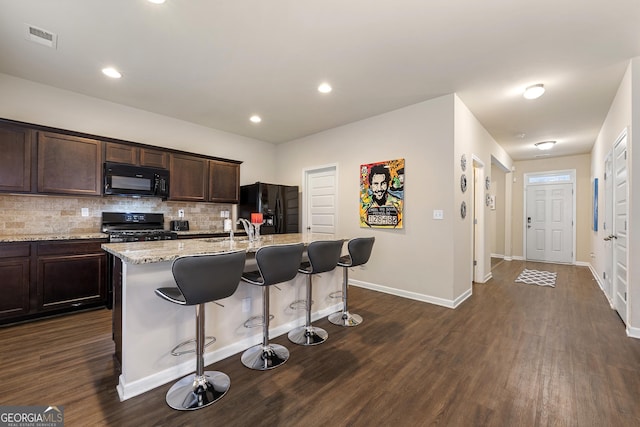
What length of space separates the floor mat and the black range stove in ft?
19.7

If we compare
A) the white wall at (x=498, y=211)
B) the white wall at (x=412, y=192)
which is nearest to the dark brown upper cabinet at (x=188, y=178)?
the white wall at (x=412, y=192)

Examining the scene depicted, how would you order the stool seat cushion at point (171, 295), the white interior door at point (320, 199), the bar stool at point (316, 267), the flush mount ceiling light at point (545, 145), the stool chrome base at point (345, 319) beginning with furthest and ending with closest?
the flush mount ceiling light at point (545, 145) → the white interior door at point (320, 199) → the stool chrome base at point (345, 319) → the bar stool at point (316, 267) → the stool seat cushion at point (171, 295)

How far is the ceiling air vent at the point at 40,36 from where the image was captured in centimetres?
235

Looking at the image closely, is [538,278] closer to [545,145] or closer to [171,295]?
[545,145]

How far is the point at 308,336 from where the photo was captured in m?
2.57

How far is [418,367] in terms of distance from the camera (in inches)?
85.7

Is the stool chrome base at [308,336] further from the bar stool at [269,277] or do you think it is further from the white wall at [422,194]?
the white wall at [422,194]

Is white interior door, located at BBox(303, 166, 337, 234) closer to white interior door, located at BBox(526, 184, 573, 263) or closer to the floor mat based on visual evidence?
the floor mat

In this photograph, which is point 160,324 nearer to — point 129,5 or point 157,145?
point 129,5

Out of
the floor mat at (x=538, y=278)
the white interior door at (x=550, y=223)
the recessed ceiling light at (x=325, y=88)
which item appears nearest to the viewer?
the recessed ceiling light at (x=325, y=88)

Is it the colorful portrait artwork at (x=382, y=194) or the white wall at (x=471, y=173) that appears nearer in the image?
the white wall at (x=471, y=173)

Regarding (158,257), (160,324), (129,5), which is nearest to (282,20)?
(129,5)

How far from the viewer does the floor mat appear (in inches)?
190

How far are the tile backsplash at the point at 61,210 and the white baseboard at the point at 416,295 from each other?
11.1 feet
